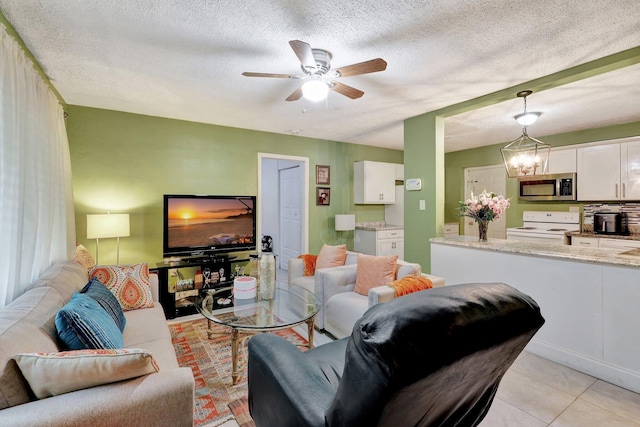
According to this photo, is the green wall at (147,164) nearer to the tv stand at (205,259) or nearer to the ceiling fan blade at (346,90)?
the tv stand at (205,259)

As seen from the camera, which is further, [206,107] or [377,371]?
[206,107]

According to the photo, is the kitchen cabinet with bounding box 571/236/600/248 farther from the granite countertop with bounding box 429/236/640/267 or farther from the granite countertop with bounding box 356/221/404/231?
the granite countertop with bounding box 356/221/404/231

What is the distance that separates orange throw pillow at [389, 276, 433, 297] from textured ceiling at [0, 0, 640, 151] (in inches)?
70.4

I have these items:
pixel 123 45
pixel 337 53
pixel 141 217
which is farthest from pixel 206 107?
pixel 337 53

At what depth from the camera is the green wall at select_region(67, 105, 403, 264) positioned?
3.50 meters

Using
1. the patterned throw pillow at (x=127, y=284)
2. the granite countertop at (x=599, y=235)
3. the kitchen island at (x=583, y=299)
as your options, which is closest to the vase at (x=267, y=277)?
the patterned throw pillow at (x=127, y=284)

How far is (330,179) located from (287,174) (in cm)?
93

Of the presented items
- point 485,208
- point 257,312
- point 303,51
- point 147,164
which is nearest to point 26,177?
point 257,312

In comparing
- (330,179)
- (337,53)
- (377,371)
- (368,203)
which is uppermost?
(337,53)

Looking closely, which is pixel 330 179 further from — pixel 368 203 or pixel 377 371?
pixel 377 371

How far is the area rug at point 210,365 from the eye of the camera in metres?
1.87

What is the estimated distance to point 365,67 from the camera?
6.63 feet

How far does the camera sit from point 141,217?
12.4ft

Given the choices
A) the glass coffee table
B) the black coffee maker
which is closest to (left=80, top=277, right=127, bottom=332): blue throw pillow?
the glass coffee table
